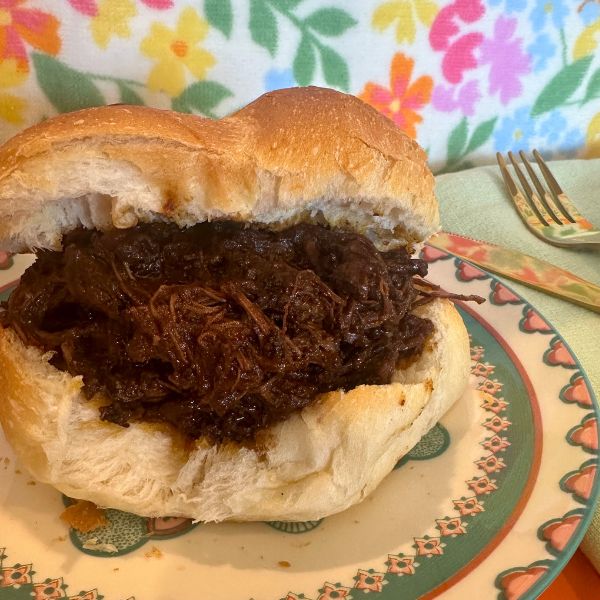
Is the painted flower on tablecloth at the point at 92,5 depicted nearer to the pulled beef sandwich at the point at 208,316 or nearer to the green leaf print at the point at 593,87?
the pulled beef sandwich at the point at 208,316

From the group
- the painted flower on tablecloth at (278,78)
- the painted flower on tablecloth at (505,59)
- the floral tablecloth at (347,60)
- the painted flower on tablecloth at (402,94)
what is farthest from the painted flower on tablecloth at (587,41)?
the painted flower on tablecloth at (278,78)

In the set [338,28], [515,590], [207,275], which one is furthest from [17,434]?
[338,28]

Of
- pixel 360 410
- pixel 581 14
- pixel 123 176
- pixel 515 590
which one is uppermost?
pixel 581 14

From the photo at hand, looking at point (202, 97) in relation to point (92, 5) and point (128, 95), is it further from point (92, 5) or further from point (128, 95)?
point (92, 5)

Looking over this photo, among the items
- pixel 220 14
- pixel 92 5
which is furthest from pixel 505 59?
pixel 92 5

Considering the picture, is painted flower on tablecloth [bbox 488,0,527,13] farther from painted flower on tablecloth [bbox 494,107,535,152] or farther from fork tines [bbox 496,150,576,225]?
fork tines [bbox 496,150,576,225]

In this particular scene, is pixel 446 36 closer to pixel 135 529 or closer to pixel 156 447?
pixel 156 447

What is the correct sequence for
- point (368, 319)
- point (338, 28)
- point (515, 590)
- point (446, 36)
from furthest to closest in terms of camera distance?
point (446, 36), point (338, 28), point (368, 319), point (515, 590)
